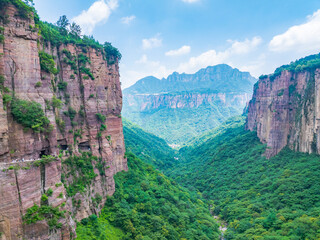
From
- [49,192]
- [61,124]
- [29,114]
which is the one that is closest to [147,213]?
[49,192]

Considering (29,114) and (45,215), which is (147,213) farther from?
(29,114)

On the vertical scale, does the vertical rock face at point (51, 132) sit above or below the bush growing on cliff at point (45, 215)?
above

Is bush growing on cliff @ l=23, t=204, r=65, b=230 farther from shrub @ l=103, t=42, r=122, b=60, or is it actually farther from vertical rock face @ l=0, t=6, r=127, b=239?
shrub @ l=103, t=42, r=122, b=60

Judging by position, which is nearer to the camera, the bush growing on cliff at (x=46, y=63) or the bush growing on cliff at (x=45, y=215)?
the bush growing on cliff at (x=45, y=215)

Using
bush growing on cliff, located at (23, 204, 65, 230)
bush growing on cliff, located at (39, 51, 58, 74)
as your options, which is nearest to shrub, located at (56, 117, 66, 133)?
bush growing on cliff, located at (39, 51, 58, 74)

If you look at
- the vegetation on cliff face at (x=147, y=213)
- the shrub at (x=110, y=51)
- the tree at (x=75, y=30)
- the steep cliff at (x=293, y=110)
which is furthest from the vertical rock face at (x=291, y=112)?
the tree at (x=75, y=30)

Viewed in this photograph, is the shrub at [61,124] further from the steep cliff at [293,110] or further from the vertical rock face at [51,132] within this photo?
the steep cliff at [293,110]
